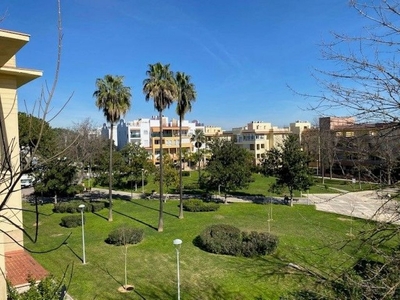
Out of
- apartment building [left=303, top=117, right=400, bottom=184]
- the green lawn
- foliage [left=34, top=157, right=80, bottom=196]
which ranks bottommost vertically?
the green lawn

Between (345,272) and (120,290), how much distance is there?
11.6m

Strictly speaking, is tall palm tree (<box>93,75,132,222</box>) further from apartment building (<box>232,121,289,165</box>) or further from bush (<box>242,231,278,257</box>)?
apartment building (<box>232,121,289,165</box>)

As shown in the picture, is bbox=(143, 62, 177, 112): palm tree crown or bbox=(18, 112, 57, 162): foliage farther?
bbox=(143, 62, 177, 112): palm tree crown

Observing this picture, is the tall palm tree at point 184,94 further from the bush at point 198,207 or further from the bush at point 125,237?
the bush at point 125,237

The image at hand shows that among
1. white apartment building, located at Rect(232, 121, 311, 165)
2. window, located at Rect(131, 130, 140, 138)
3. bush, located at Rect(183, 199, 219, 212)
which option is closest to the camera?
bush, located at Rect(183, 199, 219, 212)

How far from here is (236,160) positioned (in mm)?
32031

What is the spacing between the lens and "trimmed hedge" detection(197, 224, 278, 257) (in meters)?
17.3

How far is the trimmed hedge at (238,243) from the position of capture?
56.6 feet

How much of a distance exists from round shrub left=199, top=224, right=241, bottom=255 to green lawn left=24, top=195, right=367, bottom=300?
0.44 m

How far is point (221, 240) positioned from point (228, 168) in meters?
13.5

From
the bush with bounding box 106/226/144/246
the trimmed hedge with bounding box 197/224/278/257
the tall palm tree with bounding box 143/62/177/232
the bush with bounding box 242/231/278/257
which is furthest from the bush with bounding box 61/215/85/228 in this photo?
the bush with bounding box 242/231/278/257

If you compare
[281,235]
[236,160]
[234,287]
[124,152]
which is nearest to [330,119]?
[234,287]

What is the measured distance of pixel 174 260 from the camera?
1642 centimetres

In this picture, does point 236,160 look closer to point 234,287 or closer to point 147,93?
point 147,93
